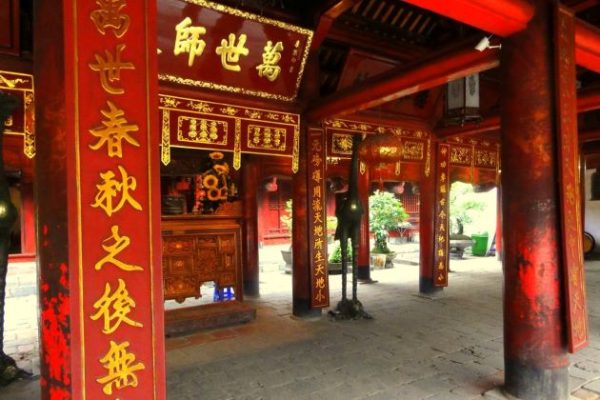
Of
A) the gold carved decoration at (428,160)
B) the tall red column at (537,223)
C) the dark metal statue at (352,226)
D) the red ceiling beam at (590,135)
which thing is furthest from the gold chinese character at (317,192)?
the red ceiling beam at (590,135)

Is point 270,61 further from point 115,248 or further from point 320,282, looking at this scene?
point 115,248

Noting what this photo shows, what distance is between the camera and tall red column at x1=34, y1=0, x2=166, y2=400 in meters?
1.71

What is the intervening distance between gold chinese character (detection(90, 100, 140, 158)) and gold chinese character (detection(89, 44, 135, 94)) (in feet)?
0.22

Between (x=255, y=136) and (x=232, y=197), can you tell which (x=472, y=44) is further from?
(x=232, y=197)

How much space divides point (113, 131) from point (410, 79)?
10.4 ft

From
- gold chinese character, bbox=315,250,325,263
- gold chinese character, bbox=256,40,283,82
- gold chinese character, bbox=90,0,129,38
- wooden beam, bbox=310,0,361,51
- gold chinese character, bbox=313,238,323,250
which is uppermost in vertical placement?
wooden beam, bbox=310,0,361,51

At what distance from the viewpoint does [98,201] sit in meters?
1.75

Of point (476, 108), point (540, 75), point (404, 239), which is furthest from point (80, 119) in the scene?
point (404, 239)

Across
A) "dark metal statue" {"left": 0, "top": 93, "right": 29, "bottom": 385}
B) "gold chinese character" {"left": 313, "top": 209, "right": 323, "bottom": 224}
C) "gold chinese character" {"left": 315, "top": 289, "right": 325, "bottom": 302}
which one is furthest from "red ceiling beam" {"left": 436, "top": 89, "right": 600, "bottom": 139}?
"dark metal statue" {"left": 0, "top": 93, "right": 29, "bottom": 385}

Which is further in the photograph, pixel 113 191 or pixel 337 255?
pixel 337 255

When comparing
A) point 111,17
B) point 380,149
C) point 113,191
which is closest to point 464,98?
point 380,149

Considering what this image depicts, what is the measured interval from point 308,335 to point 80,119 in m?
4.00

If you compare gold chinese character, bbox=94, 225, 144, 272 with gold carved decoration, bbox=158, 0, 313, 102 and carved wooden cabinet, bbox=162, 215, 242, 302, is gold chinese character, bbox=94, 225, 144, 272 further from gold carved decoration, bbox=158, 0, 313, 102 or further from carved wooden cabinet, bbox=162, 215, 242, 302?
carved wooden cabinet, bbox=162, 215, 242, 302

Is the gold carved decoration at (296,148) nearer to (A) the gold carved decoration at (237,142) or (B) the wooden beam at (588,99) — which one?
(A) the gold carved decoration at (237,142)
